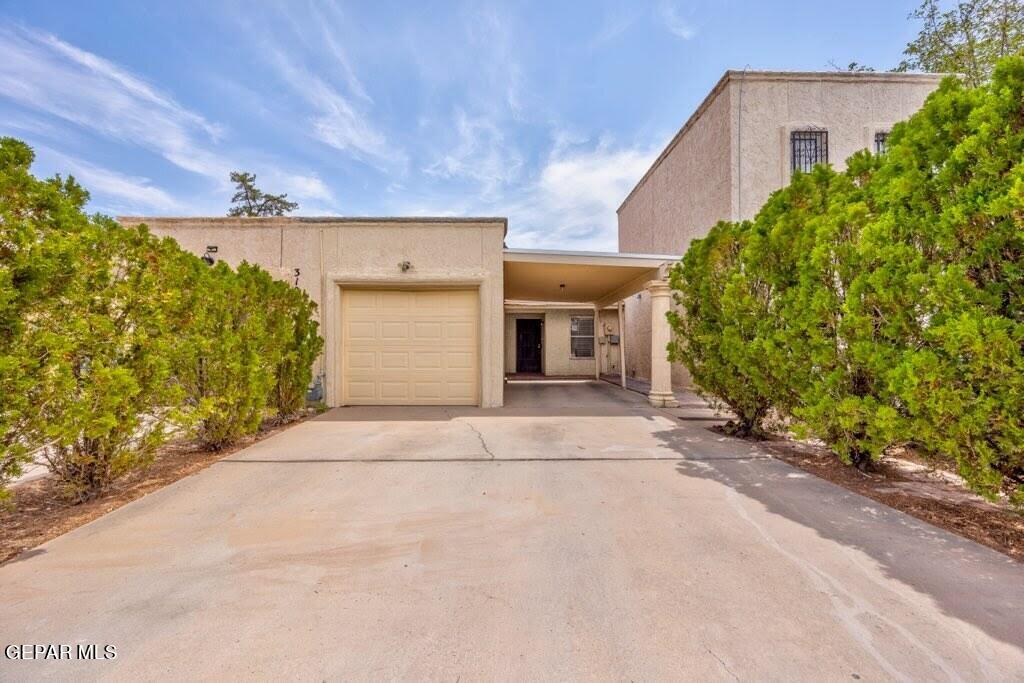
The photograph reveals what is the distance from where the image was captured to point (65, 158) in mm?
8070

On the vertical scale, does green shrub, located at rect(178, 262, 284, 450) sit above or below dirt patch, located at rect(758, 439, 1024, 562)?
above

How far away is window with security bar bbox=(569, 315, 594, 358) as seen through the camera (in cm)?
1555

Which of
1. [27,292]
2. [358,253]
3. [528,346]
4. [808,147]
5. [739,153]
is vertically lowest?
[528,346]

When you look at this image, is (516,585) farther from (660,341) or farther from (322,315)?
(322,315)

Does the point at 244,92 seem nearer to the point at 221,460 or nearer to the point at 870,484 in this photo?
the point at 221,460

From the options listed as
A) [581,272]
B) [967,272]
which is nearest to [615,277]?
[581,272]

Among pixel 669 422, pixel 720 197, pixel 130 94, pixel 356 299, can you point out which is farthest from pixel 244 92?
pixel 720 197

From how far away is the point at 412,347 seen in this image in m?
8.01

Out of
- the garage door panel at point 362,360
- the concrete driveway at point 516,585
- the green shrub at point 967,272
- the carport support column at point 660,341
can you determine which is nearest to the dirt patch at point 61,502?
the concrete driveway at point 516,585

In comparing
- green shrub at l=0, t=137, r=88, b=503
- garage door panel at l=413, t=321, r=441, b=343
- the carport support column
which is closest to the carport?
the carport support column

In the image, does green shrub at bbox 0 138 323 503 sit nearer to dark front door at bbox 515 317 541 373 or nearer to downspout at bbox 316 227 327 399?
downspout at bbox 316 227 327 399

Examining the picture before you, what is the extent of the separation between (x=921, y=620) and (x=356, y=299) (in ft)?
26.7

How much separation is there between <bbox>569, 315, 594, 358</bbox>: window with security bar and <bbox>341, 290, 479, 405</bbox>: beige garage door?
8.15m

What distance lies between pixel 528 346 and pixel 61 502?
14424 mm
